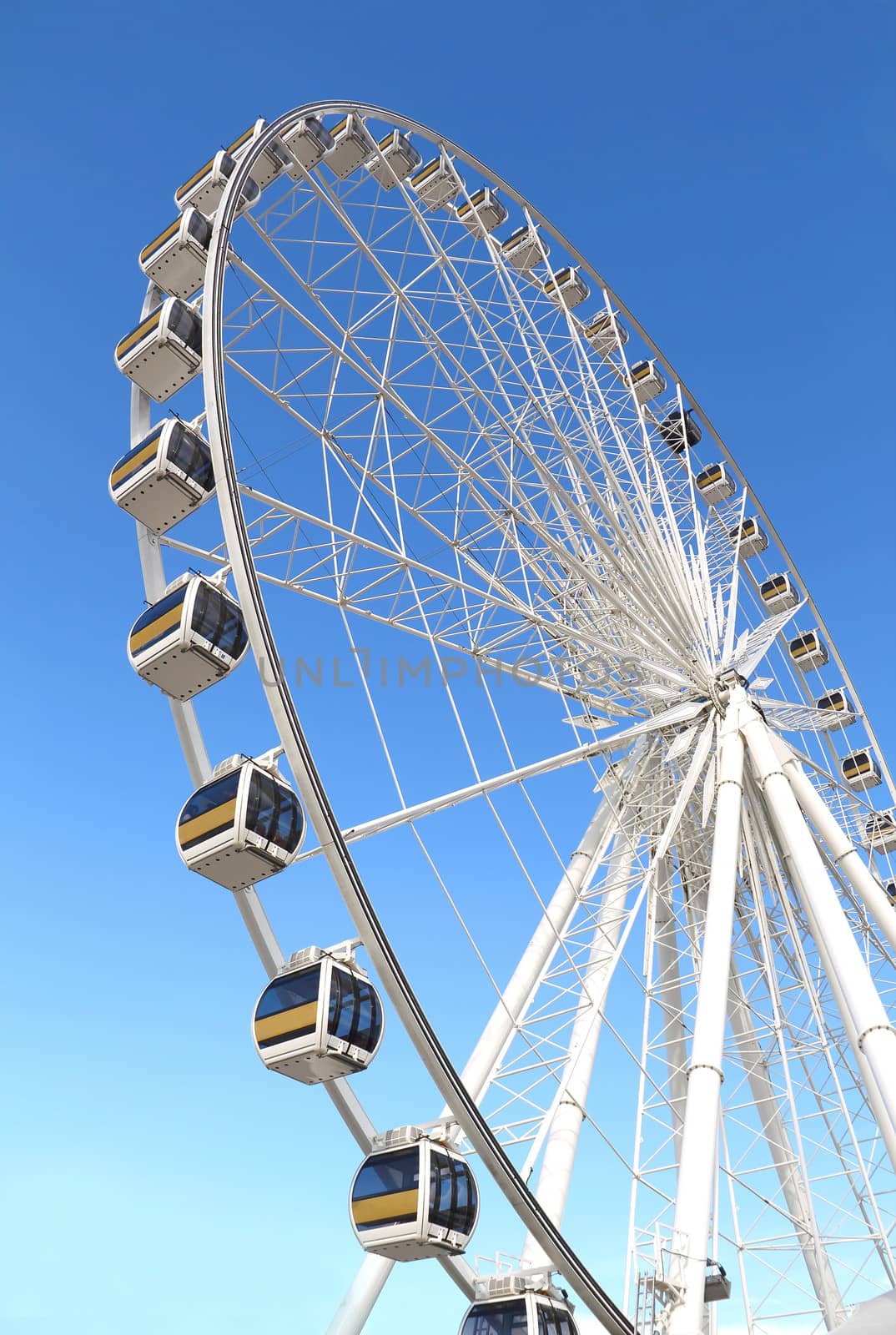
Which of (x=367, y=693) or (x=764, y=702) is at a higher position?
(x=764, y=702)

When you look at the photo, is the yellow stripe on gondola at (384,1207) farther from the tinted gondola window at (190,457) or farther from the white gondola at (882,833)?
the white gondola at (882,833)

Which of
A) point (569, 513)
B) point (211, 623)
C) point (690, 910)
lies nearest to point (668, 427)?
point (569, 513)

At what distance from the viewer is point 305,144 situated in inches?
563

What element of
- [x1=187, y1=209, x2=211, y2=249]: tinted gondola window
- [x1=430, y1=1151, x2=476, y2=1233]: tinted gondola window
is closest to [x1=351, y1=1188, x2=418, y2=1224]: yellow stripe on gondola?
[x1=430, y1=1151, x2=476, y2=1233]: tinted gondola window

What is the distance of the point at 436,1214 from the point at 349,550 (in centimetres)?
780

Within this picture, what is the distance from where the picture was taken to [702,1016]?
36.0 ft

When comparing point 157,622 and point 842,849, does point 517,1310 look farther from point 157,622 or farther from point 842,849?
point 842,849

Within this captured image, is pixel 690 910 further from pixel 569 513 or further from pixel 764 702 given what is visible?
pixel 569 513

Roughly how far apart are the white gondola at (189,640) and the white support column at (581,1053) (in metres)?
5.77

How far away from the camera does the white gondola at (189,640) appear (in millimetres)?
9219

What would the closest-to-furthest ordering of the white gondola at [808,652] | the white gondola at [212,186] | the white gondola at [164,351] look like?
the white gondola at [164,351] < the white gondola at [212,186] < the white gondola at [808,652]

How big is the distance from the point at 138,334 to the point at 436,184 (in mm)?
9276

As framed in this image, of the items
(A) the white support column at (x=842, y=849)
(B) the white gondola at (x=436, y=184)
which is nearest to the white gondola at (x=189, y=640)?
(A) the white support column at (x=842, y=849)

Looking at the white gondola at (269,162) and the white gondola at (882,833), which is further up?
the white gondola at (269,162)
